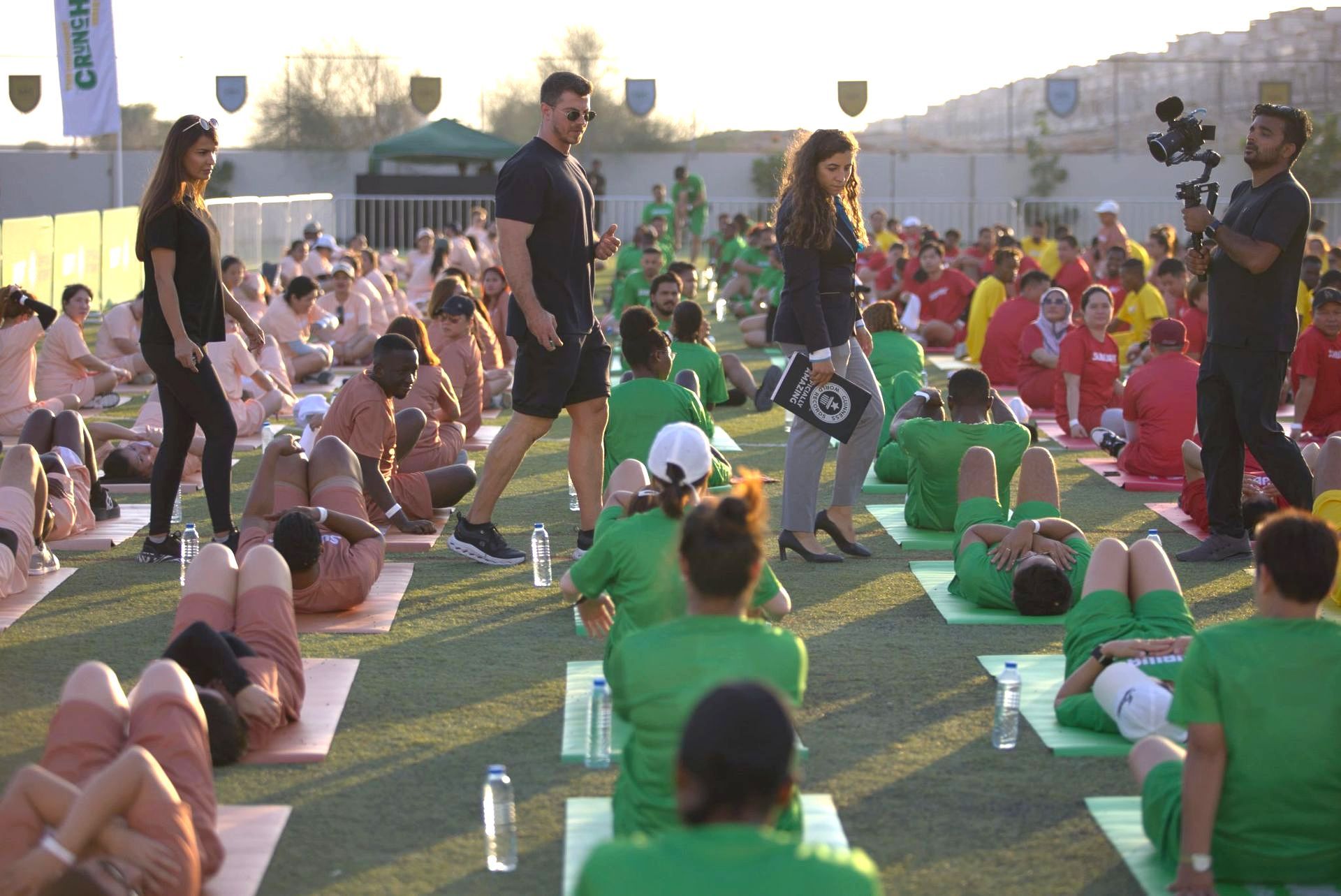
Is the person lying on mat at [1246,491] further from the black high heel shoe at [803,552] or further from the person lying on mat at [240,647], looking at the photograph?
the person lying on mat at [240,647]

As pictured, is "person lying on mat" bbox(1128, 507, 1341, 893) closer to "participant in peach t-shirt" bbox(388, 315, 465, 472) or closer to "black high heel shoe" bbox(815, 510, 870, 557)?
"black high heel shoe" bbox(815, 510, 870, 557)

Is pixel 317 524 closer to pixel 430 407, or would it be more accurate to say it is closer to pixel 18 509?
pixel 18 509

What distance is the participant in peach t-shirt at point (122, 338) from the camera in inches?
564

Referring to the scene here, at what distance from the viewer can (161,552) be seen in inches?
300

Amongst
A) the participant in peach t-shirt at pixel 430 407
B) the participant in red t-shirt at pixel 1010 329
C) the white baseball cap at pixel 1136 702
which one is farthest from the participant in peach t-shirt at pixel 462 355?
the white baseball cap at pixel 1136 702

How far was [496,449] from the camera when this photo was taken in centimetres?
728

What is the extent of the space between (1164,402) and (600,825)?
Result: 6460 millimetres

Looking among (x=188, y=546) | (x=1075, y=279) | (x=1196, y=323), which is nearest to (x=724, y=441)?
(x=1196, y=323)

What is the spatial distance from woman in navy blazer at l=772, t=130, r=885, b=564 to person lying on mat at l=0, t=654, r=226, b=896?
153 inches

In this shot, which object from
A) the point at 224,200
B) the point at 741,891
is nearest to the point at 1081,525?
the point at 741,891

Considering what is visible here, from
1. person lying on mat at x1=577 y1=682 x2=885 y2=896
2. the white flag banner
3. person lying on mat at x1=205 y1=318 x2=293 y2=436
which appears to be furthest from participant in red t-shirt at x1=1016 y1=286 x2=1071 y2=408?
the white flag banner

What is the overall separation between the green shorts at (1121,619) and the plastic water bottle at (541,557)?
8.61 feet

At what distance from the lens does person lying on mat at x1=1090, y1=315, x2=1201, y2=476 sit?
384 inches

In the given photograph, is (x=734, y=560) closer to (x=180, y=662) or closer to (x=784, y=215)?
(x=180, y=662)
